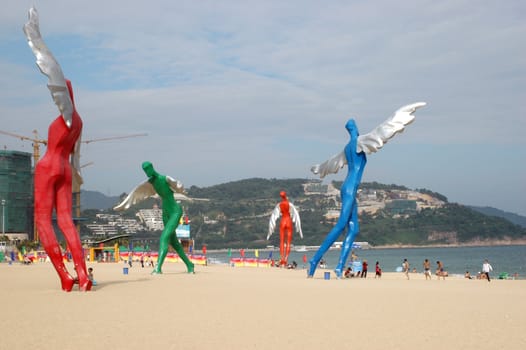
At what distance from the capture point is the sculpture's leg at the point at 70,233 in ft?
50.5

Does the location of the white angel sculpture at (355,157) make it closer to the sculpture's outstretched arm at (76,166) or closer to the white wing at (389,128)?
the white wing at (389,128)

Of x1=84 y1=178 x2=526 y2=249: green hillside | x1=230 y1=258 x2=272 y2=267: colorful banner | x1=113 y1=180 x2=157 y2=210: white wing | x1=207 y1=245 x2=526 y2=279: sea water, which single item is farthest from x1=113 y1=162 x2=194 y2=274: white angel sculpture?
x1=84 y1=178 x2=526 y2=249: green hillside

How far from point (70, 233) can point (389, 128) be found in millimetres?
10404

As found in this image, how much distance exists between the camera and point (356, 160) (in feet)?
70.5

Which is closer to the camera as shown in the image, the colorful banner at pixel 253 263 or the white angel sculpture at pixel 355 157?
the white angel sculpture at pixel 355 157

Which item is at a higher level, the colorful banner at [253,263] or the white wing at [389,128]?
the white wing at [389,128]

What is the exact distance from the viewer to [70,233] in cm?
1542

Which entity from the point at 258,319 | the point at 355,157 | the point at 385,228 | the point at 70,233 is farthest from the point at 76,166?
the point at 385,228

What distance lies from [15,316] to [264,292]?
20.6 feet

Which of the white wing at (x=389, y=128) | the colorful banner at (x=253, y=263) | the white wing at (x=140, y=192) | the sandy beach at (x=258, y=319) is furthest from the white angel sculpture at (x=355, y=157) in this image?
the colorful banner at (x=253, y=263)

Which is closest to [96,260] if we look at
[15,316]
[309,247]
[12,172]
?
[15,316]

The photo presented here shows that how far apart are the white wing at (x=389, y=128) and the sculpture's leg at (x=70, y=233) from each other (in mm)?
9579

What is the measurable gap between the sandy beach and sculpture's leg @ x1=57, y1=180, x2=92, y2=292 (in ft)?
1.13

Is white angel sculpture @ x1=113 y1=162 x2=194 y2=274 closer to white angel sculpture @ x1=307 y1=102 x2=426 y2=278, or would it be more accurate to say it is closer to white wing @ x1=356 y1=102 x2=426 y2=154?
white angel sculpture @ x1=307 y1=102 x2=426 y2=278
